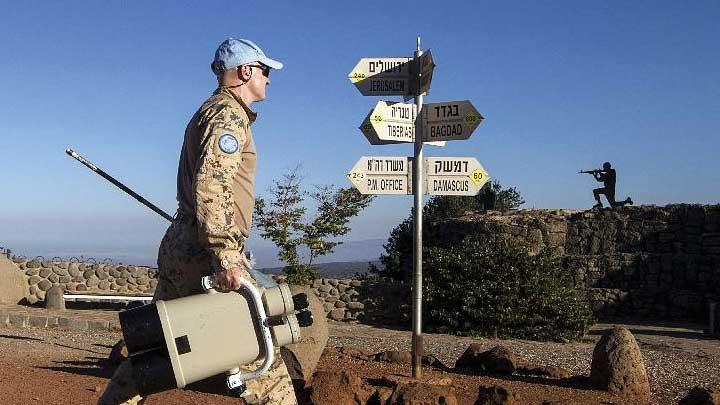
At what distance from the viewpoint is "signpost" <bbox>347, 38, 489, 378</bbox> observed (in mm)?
7227

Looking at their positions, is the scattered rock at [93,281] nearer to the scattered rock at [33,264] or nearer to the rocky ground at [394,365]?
the scattered rock at [33,264]

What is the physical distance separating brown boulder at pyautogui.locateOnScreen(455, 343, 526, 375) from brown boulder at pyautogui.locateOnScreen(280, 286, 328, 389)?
1.69m

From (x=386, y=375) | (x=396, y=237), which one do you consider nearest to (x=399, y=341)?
(x=386, y=375)

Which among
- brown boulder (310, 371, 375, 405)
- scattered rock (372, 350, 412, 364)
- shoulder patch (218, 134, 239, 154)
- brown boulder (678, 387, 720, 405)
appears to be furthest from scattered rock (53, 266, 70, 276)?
shoulder patch (218, 134, 239, 154)

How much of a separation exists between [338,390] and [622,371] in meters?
2.54

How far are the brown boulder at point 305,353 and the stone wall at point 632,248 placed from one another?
449 inches

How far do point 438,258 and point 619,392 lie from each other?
817cm

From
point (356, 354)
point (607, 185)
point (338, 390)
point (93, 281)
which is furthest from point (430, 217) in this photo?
point (338, 390)

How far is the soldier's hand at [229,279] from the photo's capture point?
136 inches

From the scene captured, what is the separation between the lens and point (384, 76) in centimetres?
734

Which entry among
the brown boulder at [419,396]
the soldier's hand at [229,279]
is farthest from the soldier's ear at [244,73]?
the brown boulder at [419,396]

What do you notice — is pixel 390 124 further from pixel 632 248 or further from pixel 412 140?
pixel 632 248

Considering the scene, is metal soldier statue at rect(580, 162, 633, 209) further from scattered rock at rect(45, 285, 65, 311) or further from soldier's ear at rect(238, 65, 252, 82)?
soldier's ear at rect(238, 65, 252, 82)

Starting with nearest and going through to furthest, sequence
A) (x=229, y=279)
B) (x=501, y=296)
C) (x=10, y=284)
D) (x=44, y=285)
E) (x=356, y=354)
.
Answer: (x=229, y=279)
(x=356, y=354)
(x=501, y=296)
(x=10, y=284)
(x=44, y=285)
